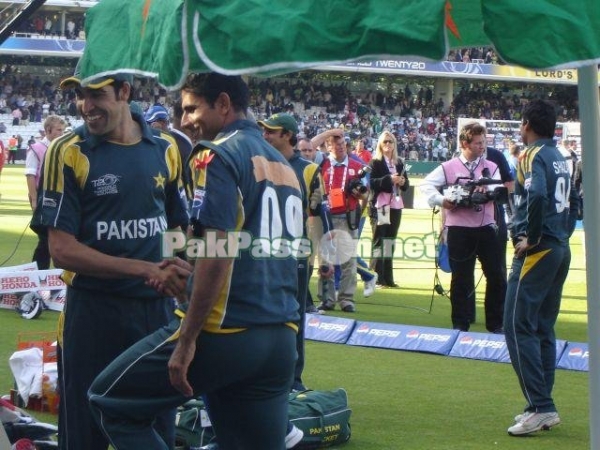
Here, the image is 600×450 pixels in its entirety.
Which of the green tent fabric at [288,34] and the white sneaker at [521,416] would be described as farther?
the white sneaker at [521,416]

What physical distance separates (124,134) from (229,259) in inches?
49.7

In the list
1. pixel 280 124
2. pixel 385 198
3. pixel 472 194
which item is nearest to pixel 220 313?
pixel 280 124

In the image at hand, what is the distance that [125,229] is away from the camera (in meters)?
4.75

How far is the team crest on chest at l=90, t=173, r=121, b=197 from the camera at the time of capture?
4.70 metres

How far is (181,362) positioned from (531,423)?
12.7ft

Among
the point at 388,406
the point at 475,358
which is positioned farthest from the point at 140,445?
the point at 475,358

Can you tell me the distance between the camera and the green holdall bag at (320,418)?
258 inches

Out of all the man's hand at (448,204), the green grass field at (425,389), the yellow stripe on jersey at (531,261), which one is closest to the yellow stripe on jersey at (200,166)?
the green grass field at (425,389)

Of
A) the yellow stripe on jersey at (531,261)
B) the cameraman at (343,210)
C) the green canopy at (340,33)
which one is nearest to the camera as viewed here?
the green canopy at (340,33)

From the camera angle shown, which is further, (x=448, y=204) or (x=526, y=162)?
(x=448, y=204)

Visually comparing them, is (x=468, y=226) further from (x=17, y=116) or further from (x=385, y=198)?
(x=17, y=116)

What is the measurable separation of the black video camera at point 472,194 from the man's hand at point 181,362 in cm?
722

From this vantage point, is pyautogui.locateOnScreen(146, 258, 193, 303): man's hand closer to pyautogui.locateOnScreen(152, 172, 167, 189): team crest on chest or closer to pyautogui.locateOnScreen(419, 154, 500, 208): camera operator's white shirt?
pyautogui.locateOnScreen(152, 172, 167, 189): team crest on chest

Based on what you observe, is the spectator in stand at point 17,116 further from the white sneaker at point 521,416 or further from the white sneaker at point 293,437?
the white sneaker at point 293,437
